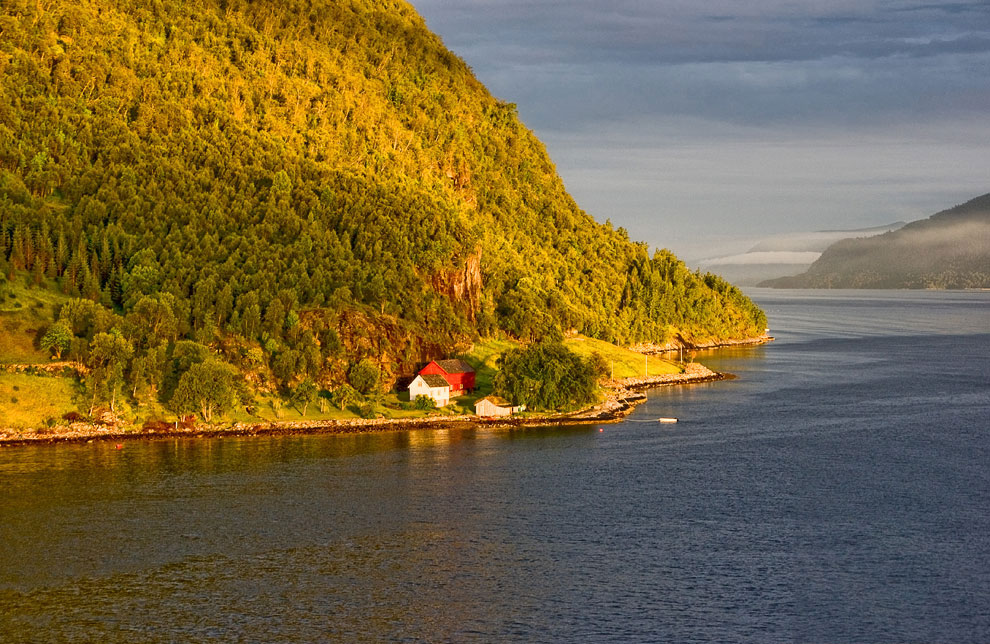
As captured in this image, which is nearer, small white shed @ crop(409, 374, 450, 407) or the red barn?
small white shed @ crop(409, 374, 450, 407)

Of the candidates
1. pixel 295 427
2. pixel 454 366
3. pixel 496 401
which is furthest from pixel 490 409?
pixel 295 427

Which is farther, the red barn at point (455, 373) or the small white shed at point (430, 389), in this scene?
the red barn at point (455, 373)

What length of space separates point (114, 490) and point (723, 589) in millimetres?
67427

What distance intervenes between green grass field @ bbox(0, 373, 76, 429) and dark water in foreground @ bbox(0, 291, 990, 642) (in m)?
8.44

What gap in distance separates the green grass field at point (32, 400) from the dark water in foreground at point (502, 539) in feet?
27.7

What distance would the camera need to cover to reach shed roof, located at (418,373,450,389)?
169 meters

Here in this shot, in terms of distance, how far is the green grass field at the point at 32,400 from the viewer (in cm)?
14362

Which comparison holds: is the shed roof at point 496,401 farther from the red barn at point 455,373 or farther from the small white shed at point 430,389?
the red barn at point 455,373

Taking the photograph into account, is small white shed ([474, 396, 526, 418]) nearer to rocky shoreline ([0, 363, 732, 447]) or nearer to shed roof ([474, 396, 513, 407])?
shed roof ([474, 396, 513, 407])

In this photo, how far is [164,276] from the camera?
7313 inches

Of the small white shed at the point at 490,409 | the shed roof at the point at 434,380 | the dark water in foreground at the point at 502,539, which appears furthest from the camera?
the shed roof at the point at 434,380

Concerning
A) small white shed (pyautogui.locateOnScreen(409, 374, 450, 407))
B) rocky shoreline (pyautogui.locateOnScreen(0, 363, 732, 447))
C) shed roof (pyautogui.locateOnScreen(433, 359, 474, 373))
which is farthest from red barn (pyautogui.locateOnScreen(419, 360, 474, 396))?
rocky shoreline (pyautogui.locateOnScreen(0, 363, 732, 447))

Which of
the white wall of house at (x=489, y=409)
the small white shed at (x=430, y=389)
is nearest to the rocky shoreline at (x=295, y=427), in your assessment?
the white wall of house at (x=489, y=409)

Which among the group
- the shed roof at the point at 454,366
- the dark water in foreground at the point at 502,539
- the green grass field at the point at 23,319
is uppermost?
the green grass field at the point at 23,319
